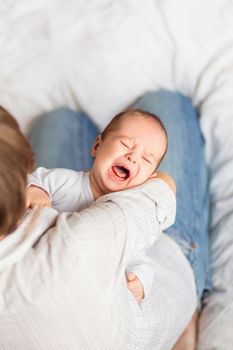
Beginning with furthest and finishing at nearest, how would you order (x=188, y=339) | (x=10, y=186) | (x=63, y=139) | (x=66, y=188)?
1. (x=63, y=139)
2. (x=188, y=339)
3. (x=66, y=188)
4. (x=10, y=186)

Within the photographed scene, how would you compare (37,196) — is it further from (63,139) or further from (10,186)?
(63,139)

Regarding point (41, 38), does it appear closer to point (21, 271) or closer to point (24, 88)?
point (24, 88)

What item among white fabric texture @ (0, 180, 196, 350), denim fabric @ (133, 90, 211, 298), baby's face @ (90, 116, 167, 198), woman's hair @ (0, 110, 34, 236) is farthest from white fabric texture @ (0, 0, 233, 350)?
woman's hair @ (0, 110, 34, 236)

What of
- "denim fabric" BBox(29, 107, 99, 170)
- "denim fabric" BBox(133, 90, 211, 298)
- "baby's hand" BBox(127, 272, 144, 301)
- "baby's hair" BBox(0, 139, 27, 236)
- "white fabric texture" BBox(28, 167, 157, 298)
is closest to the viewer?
"baby's hair" BBox(0, 139, 27, 236)

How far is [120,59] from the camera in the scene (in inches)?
49.2

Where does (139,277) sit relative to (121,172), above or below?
below

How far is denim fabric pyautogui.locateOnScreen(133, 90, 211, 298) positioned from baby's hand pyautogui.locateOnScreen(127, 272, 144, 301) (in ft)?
0.84

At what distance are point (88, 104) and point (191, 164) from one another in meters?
0.31

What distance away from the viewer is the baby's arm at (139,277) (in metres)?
0.70

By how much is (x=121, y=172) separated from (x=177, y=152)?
14.1 inches

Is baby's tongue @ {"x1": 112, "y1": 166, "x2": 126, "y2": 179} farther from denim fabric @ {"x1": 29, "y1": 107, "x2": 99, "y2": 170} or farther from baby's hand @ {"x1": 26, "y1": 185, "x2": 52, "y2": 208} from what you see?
denim fabric @ {"x1": 29, "y1": 107, "x2": 99, "y2": 170}

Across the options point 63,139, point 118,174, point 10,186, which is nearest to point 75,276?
point 10,186

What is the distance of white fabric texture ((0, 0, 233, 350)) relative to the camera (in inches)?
47.3

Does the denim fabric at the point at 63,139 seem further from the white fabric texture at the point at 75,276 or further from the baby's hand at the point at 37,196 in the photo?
the white fabric texture at the point at 75,276
